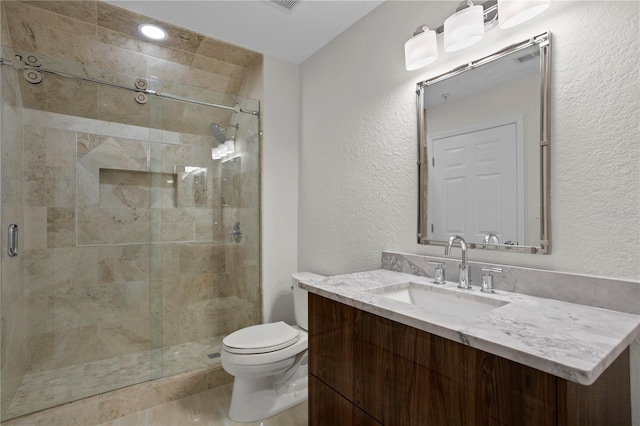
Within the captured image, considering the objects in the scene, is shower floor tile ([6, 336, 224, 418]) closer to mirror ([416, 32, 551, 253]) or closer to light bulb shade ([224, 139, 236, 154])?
light bulb shade ([224, 139, 236, 154])

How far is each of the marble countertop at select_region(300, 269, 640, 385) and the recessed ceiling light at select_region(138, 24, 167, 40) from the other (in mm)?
2191

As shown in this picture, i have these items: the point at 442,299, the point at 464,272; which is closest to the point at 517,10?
the point at 464,272

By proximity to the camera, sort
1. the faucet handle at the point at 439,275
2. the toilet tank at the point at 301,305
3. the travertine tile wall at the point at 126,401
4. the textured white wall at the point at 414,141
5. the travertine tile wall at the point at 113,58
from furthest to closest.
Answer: the toilet tank at the point at 301,305 < the travertine tile wall at the point at 113,58 < the travertine tile wall at the point at 126,401 < the faucet handle at the point at 439,275 < the textured white wall at the point at 414,141

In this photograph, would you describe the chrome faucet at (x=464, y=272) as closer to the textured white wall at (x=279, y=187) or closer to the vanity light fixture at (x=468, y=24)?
the vanity light fixture at (x=468, y=24)

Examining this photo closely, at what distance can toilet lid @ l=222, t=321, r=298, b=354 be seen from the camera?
5.62 feet

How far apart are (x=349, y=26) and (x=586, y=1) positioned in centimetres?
131

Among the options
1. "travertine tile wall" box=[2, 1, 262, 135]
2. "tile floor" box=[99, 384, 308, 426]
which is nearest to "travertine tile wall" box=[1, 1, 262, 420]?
"travertine tile wall" box=[2, 1, 262, 135]

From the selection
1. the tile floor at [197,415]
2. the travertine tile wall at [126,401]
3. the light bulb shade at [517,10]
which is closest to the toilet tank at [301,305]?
the tile floor at [197,415]

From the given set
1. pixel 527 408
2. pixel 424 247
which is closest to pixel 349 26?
pixel 424 247

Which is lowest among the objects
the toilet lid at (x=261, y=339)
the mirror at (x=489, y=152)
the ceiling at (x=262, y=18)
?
the toilet lid at (x=261, y=339)

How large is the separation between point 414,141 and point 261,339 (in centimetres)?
140

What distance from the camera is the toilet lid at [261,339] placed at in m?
1.71

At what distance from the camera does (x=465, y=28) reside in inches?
50.6

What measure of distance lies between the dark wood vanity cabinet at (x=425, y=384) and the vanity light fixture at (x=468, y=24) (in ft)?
3.84
